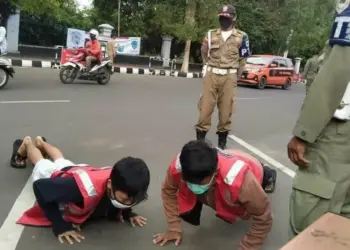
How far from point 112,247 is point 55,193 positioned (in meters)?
0.52

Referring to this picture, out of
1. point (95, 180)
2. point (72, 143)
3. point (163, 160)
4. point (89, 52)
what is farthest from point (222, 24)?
point (89, 52)

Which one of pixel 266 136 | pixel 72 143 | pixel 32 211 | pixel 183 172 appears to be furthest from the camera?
pixel 266 136

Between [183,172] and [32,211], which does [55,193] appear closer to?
[32,211]

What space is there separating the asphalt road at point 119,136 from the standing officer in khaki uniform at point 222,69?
2.12 feet

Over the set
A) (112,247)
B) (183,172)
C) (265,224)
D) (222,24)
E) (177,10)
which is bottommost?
(112,247)

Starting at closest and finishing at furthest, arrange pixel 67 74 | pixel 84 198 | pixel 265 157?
pixel 84 198 → pixel 265 157 → pixel 67 74

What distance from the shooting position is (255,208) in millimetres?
2836

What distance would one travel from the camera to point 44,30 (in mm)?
21281

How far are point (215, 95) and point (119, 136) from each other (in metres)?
1.41

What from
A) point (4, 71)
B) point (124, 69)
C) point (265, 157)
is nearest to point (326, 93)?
point (265, 157)

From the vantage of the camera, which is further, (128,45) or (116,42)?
(128,45)

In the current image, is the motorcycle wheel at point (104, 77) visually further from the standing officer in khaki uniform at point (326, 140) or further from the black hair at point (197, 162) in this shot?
the standing officer in khaki uniform at point (326, 140)

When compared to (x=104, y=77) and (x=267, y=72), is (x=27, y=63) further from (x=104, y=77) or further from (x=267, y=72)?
(x=267, y=72)

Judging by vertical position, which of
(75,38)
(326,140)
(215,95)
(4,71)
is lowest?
(4,71)
